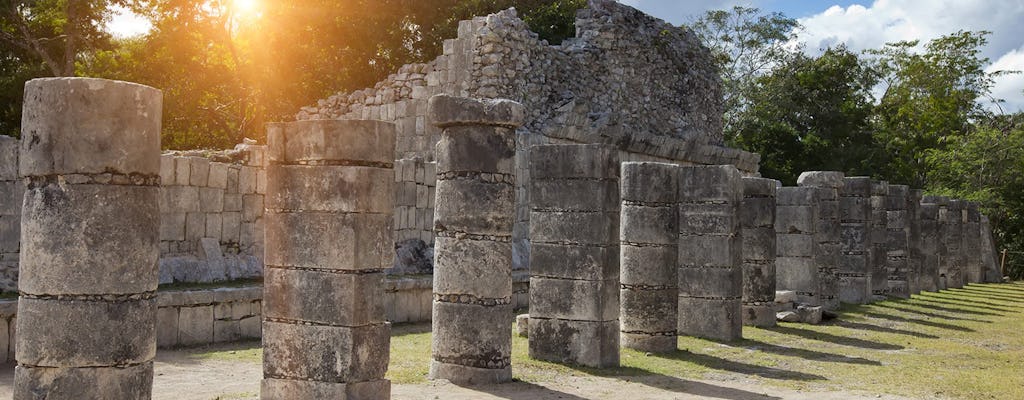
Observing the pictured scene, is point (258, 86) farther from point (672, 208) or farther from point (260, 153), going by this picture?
point (672, 208)

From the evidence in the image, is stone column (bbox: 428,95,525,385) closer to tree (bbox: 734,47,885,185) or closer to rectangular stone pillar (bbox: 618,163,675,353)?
rectangular stone pillar (bbox: 618,163,675,353)

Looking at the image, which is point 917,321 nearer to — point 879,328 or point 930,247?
point 879,328

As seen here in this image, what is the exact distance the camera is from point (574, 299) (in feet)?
37.2

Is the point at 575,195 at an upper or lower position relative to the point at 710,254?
upper

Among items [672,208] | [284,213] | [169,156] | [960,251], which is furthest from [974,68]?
[284,213]

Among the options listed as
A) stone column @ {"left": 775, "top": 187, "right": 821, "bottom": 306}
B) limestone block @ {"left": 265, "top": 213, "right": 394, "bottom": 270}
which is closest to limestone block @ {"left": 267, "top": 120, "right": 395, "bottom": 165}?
limestone block @ {"left": 265, "top": 213, "right": 394, "bottom": 270}

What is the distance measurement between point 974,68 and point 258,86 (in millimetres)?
32081

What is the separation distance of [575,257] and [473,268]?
64.4 inches

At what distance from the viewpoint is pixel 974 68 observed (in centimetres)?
4422

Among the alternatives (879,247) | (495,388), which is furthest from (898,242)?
(495,388)

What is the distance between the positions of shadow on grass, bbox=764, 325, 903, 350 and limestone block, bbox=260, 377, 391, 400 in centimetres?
845

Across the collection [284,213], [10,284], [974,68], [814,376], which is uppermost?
[974,68]

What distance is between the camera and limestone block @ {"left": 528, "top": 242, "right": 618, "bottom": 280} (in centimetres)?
1123

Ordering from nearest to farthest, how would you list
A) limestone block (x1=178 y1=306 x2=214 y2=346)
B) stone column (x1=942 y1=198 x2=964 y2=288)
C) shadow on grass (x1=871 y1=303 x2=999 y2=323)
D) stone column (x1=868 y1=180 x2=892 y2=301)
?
1. limestone block (x1=178 y1=306 x2=214 y2=346)
2. shadow on grass (x1=871 y1=303 x2=999 y2=323)
3. stone column (x1=868 y1=180 x2=892 y2=301)
4. stone column (x1=942 y1=198 x2=964 y2=288)
